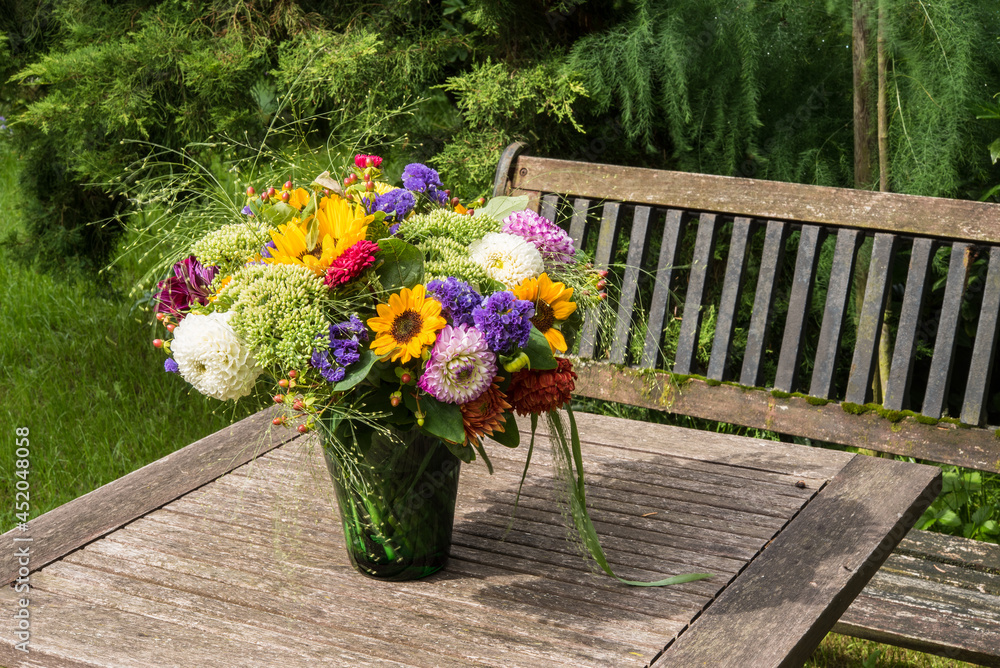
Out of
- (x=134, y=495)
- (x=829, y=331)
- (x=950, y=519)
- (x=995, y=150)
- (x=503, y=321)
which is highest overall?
(x=995, y=150)

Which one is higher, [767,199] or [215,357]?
[767,199]

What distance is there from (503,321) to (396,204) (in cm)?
27

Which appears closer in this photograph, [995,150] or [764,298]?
[764,298]

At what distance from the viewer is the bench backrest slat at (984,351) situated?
2.29 meters

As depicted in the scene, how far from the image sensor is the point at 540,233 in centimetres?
135

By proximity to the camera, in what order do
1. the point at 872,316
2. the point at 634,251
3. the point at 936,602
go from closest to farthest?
the point at 936,602
the point at 872,316
the point at 634,251

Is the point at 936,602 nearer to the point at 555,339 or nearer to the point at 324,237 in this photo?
the point at 555,339

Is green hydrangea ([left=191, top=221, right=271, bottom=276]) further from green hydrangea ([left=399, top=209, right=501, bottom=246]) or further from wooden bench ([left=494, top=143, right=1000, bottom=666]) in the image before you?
wooden bench ([left=494, top=143, right=1000, bottom=666])

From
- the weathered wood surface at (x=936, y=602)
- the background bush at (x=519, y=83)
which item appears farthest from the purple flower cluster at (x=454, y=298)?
the background bush at (x=519, y=83)

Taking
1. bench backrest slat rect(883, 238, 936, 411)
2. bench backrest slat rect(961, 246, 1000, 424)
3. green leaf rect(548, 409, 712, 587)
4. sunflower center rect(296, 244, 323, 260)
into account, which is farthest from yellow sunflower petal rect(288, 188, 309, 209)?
bench backrest slat rect(961, 246, 1000, 424)

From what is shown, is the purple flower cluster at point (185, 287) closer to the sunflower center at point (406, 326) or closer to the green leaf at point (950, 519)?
the sunflower center at point (406, 326)

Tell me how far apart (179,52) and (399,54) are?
811mm


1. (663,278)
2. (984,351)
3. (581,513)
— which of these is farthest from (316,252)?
(984,351)

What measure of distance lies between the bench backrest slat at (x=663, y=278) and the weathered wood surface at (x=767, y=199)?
2.2 inches
